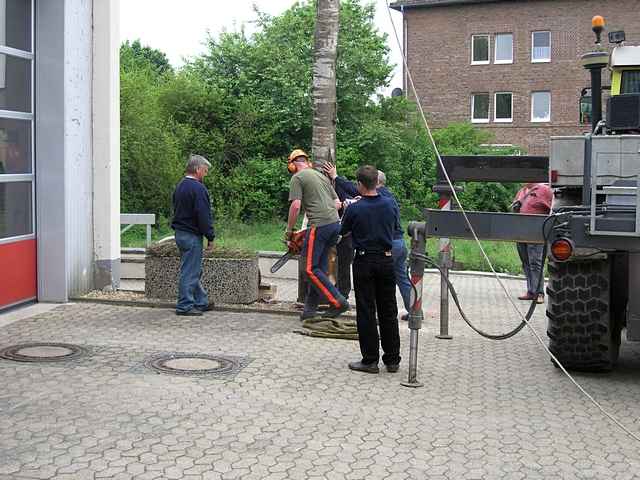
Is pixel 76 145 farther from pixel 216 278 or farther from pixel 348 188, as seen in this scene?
pixel 348 188

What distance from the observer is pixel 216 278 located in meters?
11.0

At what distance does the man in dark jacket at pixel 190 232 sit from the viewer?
10219 mm

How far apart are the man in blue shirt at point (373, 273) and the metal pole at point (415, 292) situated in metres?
0.22

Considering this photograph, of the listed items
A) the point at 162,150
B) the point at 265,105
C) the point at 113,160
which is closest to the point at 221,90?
the point at 265,105

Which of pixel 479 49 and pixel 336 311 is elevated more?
pixel 479 49

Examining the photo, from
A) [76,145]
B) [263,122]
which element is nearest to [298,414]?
[76,145]

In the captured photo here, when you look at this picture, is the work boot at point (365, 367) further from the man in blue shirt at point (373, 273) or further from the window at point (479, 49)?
the window at point (479, 49)

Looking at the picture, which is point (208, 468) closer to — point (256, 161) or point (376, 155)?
point (256, 161)

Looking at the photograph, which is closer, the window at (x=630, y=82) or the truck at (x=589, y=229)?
the truck at (x=589, y=229)

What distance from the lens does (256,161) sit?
2594 centimetres

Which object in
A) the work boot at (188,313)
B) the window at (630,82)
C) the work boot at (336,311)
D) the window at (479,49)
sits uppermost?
the window at (479,49)

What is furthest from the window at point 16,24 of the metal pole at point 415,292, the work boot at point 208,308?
the metal pole at point 415,292

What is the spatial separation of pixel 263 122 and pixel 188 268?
16.8m

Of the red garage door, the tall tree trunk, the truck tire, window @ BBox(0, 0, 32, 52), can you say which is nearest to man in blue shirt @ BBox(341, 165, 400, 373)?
the truck tire
